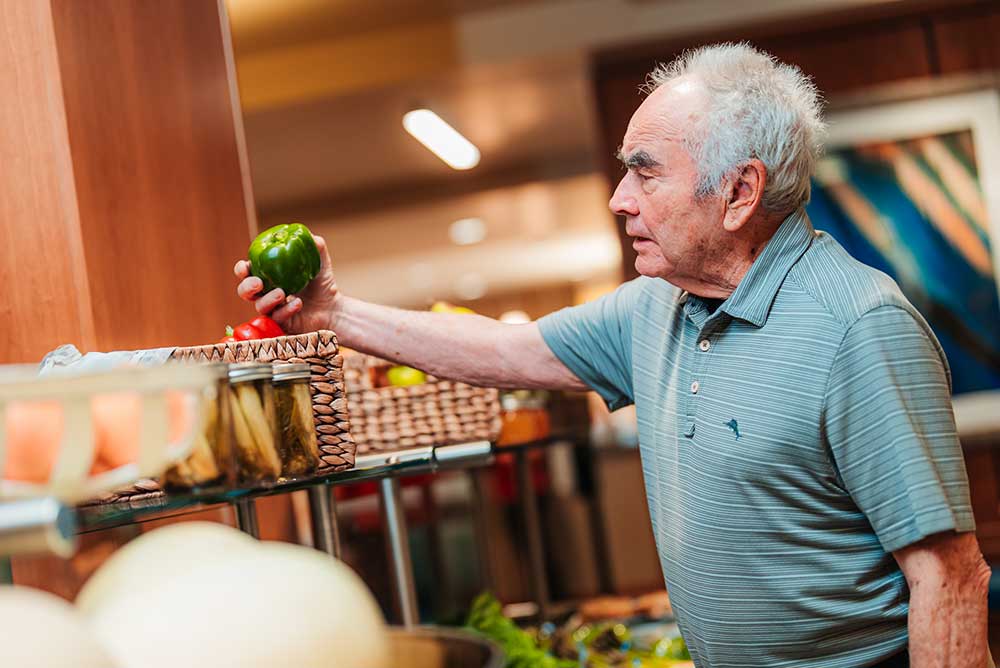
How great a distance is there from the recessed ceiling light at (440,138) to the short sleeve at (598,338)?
405 centimetres

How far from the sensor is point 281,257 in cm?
171

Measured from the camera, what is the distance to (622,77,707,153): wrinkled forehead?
5.76 ft

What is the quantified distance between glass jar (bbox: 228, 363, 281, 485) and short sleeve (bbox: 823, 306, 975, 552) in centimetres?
100

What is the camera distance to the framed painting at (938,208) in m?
4.66

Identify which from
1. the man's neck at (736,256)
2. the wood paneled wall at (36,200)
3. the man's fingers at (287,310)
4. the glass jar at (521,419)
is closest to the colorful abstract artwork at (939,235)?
the glass jar at (521,419)

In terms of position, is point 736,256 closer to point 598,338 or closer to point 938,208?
point 598,338

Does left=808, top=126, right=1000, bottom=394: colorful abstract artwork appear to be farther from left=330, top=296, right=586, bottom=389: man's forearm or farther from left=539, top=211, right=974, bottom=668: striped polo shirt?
left=539, top=211, right=974, bottom=668: striped polo shirt

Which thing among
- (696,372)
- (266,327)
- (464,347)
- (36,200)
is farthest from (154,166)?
(696,372)

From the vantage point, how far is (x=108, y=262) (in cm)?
177

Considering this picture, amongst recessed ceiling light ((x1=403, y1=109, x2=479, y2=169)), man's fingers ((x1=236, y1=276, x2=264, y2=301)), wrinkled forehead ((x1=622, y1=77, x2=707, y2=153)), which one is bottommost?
man's fingers ((x1=236, y1=276, x2=264, y2=301))

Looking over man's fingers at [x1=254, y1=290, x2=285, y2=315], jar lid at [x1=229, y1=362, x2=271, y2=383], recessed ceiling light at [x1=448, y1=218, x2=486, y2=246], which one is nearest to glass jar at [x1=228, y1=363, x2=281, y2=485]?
jar lid at [x1=229, y1=362, x2=271, y2=383]

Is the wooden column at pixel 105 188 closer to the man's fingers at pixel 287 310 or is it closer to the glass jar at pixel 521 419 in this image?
the man's fingers at pixel 287 310

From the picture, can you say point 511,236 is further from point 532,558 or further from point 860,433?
point 860,433

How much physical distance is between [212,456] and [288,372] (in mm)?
287
